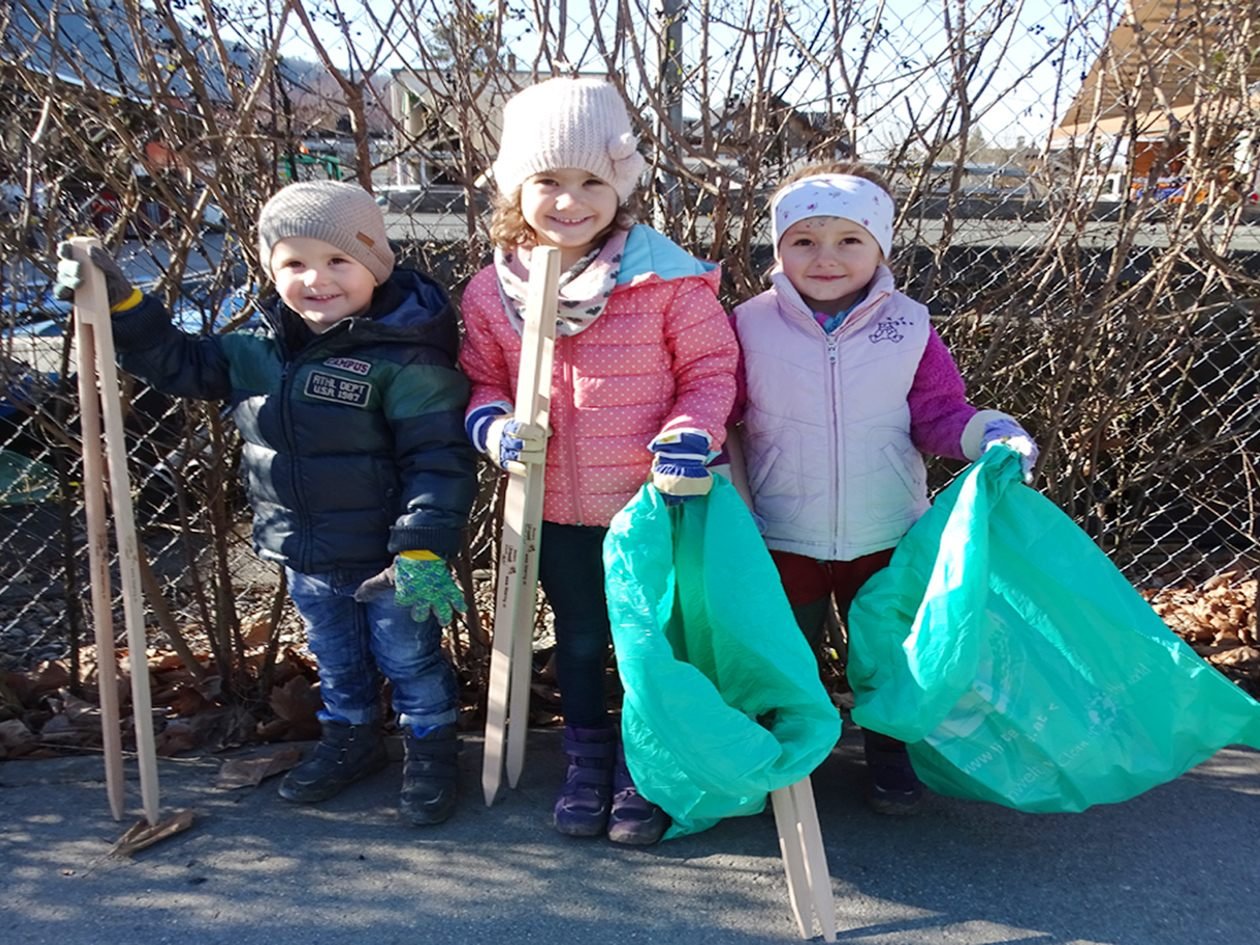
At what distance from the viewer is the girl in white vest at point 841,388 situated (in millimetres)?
2328

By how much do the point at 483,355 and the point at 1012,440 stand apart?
116 centimetres

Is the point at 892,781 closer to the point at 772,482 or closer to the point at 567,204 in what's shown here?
the point at 772,482

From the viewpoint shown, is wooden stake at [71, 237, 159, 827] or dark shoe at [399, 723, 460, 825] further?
dark shoe at [399, 723, 460, 825]

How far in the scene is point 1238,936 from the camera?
84.8 inches

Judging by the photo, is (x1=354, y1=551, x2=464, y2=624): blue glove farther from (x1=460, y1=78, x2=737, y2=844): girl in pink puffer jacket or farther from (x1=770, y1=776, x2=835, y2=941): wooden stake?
(x1=770, y1=776, x2=835, y2=941): wooden stake

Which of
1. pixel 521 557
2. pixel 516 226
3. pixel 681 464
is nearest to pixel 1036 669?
pixel 681 464

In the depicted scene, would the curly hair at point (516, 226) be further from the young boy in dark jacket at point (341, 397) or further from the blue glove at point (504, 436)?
the blue glove at point (504, 436)

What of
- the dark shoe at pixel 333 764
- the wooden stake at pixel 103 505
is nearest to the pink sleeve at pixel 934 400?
the dark shoe at pixel 333 764

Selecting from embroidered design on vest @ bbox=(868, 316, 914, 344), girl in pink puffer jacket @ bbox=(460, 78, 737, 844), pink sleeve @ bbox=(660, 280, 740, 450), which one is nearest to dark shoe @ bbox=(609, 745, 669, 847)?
girl in pink puffer jacket @ bbox=(460, 78, 737, 844)

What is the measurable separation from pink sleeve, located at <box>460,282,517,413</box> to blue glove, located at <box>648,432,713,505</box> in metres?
0.43

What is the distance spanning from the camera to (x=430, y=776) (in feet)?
8.46

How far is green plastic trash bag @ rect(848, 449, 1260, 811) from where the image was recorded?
2.23m

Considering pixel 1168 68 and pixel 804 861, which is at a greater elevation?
pixel 1168 68

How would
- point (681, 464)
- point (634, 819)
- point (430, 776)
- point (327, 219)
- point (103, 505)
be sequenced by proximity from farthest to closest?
1. point (430, 776)
2. point (634, 819)
3. point (103, 505)
4. point (327, 219)
5. point (681, 464)
